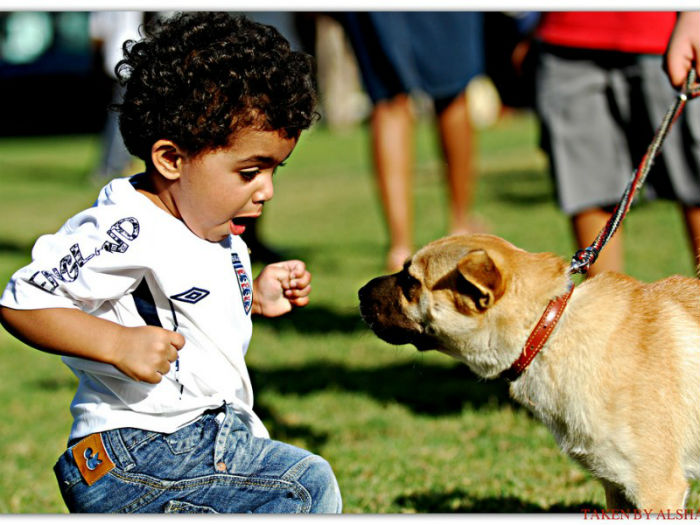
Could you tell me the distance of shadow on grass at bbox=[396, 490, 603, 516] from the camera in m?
3.57

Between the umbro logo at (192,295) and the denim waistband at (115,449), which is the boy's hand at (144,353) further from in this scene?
the denim waistband at (115,449)

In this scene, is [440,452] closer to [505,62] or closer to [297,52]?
[297,52]

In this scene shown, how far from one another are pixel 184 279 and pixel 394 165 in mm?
4933

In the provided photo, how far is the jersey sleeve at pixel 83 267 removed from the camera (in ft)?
8.24

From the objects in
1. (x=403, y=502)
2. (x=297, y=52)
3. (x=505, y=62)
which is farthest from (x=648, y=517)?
(x=505, y=62)

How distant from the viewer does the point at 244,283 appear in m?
2.94

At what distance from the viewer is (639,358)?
286 cm

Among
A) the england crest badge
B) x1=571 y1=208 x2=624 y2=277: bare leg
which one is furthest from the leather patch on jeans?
x1=571 y1=208 x2=624 y2=277: bare leg

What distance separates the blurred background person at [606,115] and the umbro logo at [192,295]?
7.48 feet

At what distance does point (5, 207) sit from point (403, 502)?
13310 millimetres

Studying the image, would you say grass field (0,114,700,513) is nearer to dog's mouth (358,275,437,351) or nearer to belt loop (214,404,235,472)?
dog's mouth (358,275,437,351)

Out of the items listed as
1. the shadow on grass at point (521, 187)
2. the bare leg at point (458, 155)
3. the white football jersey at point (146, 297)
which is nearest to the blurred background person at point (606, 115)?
the white football jersey at point (146, 297)

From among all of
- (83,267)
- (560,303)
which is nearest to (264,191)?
(83,267)

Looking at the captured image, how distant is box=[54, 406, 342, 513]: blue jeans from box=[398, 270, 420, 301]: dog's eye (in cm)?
78
